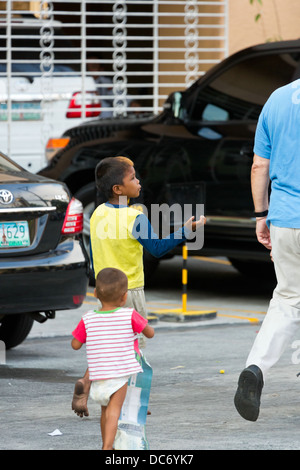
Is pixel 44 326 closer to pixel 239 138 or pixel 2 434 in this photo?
pixel 239 138

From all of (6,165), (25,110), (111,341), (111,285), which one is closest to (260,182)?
(111,285)

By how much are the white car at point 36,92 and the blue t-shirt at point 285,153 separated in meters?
7.27

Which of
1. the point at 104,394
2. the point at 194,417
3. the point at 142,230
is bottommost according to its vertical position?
the point at 194,417

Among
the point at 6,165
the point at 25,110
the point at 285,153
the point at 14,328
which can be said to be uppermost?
the point at 285,153

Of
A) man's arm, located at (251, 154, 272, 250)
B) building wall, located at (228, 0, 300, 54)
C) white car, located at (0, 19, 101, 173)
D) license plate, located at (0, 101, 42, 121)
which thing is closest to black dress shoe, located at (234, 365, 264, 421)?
man's arm, located at (251, 154, 272, 250)

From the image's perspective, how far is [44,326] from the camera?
8766mm

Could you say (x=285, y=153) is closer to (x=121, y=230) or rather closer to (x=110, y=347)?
(x=121, y=230)

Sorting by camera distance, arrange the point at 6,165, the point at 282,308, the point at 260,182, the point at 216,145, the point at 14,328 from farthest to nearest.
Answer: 1. the point at 216,145
2. the point at 14,328
3. the point at 6,165
4. the point at 260,182
5. the point at 282,308

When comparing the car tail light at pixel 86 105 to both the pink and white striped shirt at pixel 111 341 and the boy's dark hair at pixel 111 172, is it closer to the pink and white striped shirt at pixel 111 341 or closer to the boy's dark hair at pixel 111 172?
the boy's dark hair at pixel 111 172

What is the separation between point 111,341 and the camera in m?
4.72

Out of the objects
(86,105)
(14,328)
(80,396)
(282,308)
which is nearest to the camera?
(80,396)

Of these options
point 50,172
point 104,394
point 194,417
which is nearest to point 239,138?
point 50,172

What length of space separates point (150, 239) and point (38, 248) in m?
1.73

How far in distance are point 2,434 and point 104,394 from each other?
92cm
